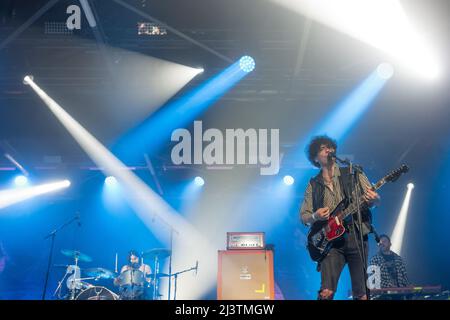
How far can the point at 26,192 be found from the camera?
10.6 m

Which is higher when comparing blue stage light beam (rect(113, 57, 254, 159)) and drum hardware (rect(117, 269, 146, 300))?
blue stage light beam (rect(113, 57, 254, 159))

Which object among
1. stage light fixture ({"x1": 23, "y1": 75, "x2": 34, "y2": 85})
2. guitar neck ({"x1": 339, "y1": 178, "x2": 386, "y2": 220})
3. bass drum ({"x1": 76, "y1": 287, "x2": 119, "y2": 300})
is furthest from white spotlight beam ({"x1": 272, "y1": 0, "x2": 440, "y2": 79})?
bass drum ({"x1": 76, "y1": 287, "x2": 119, "y2": 300})

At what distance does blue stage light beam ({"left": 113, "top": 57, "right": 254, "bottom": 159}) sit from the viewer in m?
6.95

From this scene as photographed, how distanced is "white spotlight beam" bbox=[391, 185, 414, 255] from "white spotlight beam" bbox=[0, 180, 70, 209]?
318 inches

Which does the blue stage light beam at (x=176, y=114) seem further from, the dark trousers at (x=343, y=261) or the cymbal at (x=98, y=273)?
the dark trousers at (x=343, y=261)

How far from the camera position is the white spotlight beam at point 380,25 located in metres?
5.43

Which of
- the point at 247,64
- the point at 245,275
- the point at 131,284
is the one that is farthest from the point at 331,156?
the point at 131,284

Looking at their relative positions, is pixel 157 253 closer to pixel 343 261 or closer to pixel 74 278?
pixel 74 278

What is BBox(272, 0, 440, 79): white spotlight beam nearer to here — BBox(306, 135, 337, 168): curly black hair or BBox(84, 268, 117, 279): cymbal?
BBox(306, 135, 337, 168): curly black hair

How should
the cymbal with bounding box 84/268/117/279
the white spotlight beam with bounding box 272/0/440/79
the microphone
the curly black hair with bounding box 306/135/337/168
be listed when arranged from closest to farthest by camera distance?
1. the microphone
2. the curly black hair with bounding box 306/135/337/168
3. the white spotlight beam with bounding box 272/0/440/79
4. the cymbal with bounding box 84/268/117/279

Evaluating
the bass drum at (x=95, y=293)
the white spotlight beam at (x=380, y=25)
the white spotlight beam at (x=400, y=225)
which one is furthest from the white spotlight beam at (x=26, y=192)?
the white spotlight beam at (x=400, y=225)

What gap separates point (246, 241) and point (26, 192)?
684 cm
